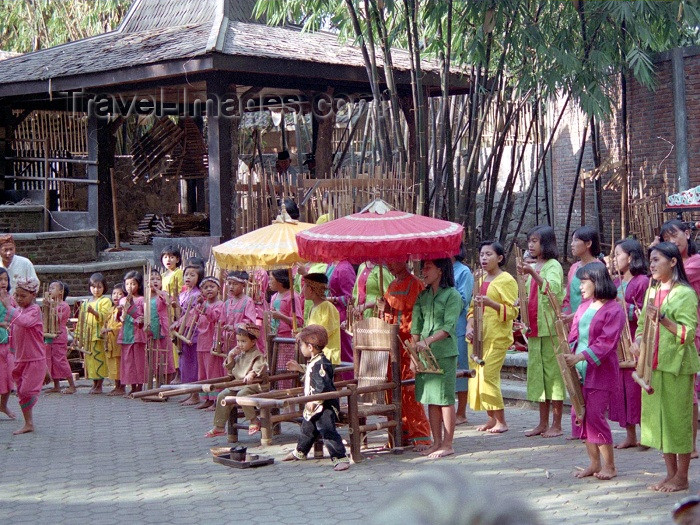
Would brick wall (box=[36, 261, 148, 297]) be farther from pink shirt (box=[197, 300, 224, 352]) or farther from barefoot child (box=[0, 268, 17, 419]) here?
barefoot child (box=[0, 268, 17, 419])

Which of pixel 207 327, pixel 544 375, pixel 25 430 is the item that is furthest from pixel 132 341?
pixel 544 375

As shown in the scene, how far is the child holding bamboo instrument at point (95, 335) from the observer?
38.5ft

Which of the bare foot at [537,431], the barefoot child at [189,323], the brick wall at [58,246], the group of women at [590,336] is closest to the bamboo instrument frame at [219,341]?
the barefoot child at [189,323]

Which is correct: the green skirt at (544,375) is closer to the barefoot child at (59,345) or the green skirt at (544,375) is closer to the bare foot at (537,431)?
the bare foot at (537,431)

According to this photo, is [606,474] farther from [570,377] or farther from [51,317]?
[51,317]

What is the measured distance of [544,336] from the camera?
800 cm

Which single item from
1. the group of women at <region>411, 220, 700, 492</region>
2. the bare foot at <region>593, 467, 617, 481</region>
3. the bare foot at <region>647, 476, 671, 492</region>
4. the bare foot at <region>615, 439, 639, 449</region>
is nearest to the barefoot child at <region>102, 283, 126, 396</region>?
the group of women at <region>411, 220, 700, 492</region>

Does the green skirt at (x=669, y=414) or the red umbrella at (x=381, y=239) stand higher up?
the red umbrella at (x=381, y=239)

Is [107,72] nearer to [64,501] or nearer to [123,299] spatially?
[123,299]

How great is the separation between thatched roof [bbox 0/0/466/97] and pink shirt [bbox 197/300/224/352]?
373 cm

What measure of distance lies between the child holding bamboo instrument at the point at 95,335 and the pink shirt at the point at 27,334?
2307 mm

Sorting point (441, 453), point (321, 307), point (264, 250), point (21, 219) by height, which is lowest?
point (441, 453)

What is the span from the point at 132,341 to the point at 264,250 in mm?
3581

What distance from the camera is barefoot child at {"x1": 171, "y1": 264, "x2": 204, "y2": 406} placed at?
1052cm
